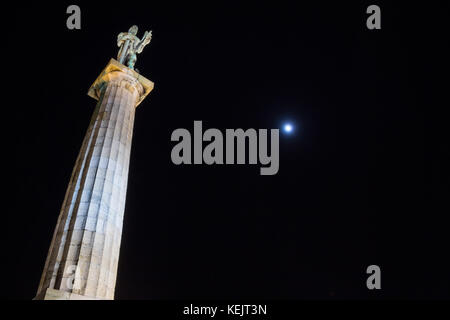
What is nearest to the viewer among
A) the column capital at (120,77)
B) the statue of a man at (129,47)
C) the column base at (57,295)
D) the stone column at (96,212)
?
the column base at (57,295)

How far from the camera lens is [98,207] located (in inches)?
522

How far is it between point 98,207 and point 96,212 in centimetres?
22

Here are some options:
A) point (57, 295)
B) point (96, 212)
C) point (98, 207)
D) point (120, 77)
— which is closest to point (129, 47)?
point (120, 77)

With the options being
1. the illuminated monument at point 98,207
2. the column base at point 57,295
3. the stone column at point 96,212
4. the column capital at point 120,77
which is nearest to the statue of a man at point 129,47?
the column capital at point 120,77

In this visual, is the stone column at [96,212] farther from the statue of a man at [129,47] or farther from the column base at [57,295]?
the statue of a man at [129,47]

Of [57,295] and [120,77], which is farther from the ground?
[120,77]

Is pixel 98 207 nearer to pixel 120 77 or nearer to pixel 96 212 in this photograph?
pixel 96 212

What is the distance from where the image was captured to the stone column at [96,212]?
11.6 m

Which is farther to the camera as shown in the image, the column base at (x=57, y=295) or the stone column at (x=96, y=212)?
the stone column at (x=96, y=212)
